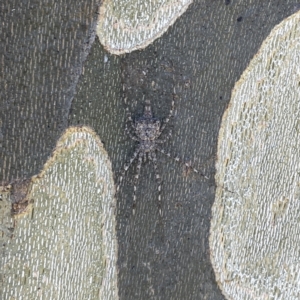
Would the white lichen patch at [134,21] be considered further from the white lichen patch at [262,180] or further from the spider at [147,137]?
the white lichen patch at [262,180]

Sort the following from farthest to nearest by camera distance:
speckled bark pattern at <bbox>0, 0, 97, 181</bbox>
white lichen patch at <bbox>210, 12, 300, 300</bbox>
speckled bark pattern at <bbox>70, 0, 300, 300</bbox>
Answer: white lichen patch at <bbox>210, 12, 300, 300</bbox> < speckled bark pattern at <bbox>70, 0, 300, 300</bbox> < speckled bark pattern at <bbox>0, 0, 97, 181</bbox>

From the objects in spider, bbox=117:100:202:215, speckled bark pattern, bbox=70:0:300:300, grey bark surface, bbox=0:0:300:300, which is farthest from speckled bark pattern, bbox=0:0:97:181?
spider, bbox=117:100:202:215

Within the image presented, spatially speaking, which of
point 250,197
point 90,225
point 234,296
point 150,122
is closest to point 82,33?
point 150,122

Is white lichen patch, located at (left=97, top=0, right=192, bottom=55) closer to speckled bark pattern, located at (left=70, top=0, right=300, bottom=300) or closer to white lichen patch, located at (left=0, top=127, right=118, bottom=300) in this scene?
speckled bark pattern, located at (left=70, top=0, right=300, bottom=300)

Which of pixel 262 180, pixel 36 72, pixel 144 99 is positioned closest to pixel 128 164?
pixel 144 99

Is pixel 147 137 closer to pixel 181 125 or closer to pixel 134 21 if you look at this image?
pixel 181 125

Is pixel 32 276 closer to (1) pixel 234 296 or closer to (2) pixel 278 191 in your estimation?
(1) pixel 234 296
